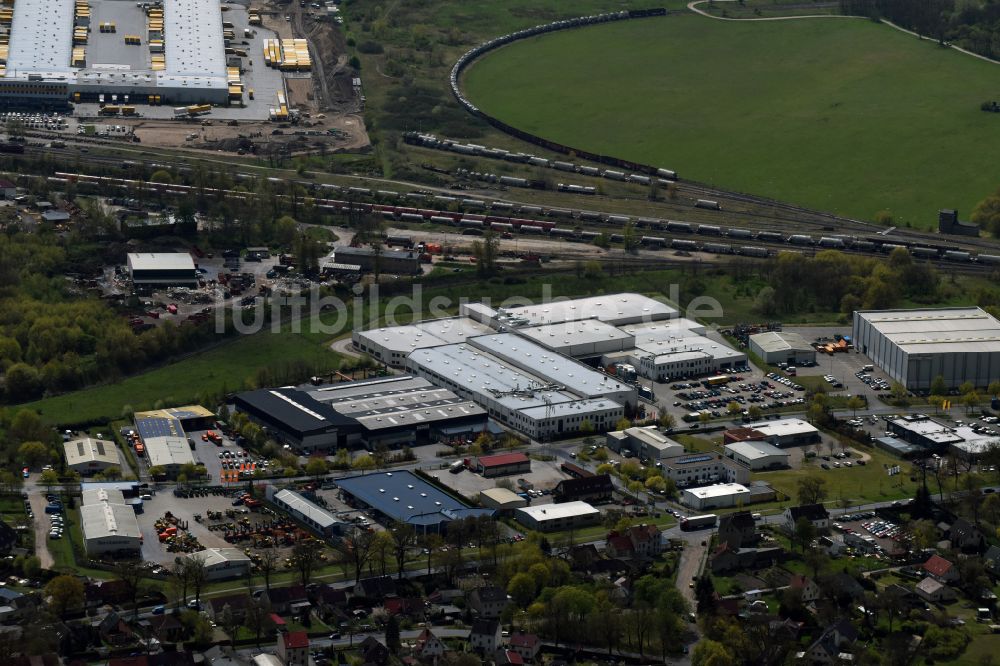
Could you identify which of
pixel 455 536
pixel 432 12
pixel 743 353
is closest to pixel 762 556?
pixel 455 536

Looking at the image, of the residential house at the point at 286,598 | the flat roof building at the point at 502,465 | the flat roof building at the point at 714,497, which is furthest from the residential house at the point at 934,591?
the residential house at the point at 286,598

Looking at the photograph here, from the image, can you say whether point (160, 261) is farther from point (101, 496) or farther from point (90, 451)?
point (101, 496)

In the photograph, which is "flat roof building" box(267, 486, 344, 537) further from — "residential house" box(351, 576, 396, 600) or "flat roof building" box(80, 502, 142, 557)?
"flat roof building" box(80, 502, 142, 557)

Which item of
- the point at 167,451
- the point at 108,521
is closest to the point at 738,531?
the point at 108,521

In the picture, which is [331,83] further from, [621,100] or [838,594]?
[838,594]

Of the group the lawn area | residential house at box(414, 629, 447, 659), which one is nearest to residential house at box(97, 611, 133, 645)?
residential house at box(414, 629, 447, 659)

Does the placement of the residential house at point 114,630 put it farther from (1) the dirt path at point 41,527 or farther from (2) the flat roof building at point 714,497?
(2) the flat roof building at point 714,497
